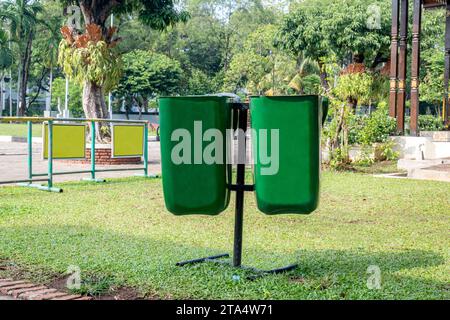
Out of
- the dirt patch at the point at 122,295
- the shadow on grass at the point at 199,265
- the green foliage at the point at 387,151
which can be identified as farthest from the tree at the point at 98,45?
the dirt patch at the point at 122,295

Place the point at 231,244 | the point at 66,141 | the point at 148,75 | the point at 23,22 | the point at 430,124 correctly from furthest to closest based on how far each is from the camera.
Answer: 1. the point at 23,22
2. the point at 148,75
3. the point at 430,124
4. the point at 66,141
5. the point at 231,244

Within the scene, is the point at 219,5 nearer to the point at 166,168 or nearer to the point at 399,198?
the point at 399,198

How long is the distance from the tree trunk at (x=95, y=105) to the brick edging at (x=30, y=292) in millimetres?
12311

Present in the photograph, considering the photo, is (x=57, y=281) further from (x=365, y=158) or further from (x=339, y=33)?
(x=339, y=33)

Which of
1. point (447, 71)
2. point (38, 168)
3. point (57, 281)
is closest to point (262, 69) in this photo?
point (447, 71)

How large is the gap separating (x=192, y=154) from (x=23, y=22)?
4771 cm

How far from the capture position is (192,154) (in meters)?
4.50

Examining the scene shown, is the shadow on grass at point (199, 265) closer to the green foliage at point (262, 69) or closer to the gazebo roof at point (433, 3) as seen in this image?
the gazebo roof at point (433, 3)

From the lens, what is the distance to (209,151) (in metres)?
4.49

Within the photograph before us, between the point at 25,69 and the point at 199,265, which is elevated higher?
the point at 25,69

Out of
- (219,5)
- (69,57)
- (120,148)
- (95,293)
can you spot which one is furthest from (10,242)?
(219,5)

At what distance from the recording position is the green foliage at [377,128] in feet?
48.2

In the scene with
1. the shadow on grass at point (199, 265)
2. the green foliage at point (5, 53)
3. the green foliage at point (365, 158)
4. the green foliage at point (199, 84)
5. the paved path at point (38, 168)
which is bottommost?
the shadow on grass at point (199, 265)
